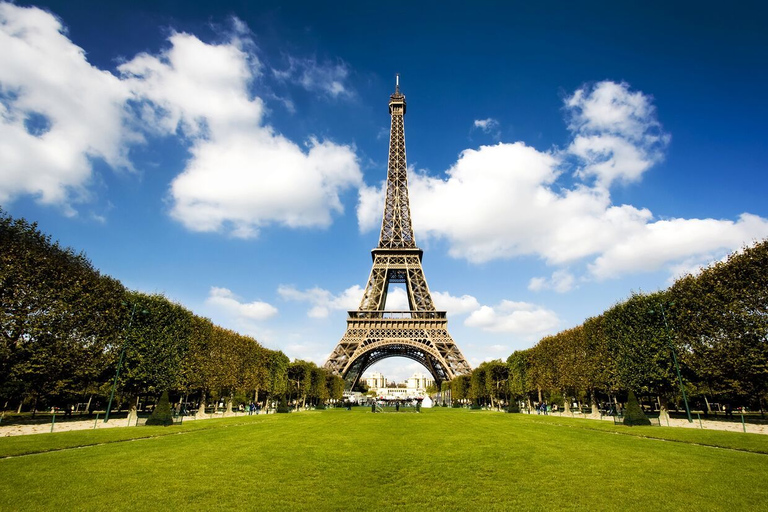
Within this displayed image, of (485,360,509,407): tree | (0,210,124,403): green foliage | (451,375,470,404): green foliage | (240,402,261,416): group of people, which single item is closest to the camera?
(0,210,124,403): green foliage

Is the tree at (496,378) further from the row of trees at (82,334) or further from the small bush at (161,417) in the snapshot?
the small bush at (161,417)

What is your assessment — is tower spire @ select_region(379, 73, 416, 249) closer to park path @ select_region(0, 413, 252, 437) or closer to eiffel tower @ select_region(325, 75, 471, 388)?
eiffel tower @ select_region(325, 75, 471, 388)

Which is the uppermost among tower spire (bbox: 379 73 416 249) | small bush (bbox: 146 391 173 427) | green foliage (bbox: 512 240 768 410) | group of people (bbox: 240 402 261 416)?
tower spire (bbox: 379 73 416 249)

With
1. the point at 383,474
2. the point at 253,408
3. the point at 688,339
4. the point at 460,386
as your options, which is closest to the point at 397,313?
the point at 460,386

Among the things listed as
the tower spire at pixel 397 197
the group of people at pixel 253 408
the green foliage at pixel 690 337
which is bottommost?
the group of people at pixel 253 408

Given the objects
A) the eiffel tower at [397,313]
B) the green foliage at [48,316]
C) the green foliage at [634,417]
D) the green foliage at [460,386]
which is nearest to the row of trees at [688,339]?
the green foliage at [634,417]

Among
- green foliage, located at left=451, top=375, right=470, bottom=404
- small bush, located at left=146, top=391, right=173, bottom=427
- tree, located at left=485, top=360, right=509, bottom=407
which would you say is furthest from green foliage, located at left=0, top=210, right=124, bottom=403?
green foliage, located at left=451, top=375, right=470, bottom=404
